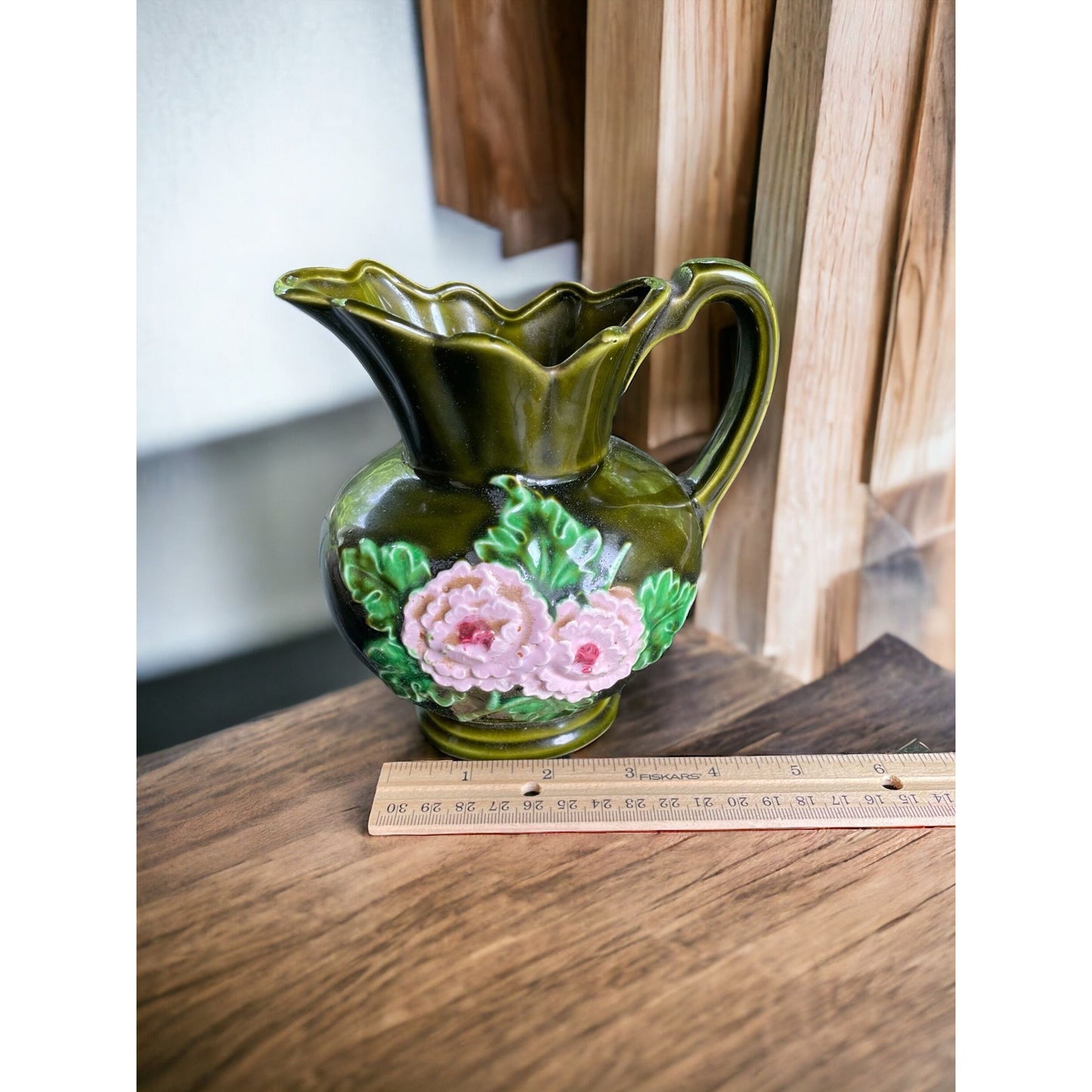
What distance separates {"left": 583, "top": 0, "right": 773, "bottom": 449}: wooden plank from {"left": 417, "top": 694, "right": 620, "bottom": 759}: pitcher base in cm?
30

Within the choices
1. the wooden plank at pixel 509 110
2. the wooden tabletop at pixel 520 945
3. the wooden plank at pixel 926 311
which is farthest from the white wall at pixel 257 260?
the wooden plank at pixel 926 311

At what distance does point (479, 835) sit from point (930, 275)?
1.95 ft

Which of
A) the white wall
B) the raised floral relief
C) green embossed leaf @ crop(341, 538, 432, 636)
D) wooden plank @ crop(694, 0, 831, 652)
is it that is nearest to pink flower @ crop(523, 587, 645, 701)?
the raised floral relief

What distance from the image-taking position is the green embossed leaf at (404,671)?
743 millimetres

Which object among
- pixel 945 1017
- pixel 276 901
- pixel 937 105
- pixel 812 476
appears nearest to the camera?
pixel 945 1017

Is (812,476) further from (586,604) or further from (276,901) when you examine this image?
(276,901)

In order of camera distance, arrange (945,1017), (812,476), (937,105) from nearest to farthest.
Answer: (945,1017), (937,105), (812,476)

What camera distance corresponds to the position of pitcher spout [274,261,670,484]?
0.67 m

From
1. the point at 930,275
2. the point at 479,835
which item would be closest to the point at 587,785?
the point at 479,835

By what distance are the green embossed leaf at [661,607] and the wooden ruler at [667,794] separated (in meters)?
0.09

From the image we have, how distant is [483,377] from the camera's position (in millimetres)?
671

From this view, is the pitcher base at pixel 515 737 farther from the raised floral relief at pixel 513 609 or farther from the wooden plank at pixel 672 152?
the wooden plank at pixel 672 152

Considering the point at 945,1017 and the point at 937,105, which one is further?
the point at 937,105

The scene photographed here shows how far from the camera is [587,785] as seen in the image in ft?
2.57
